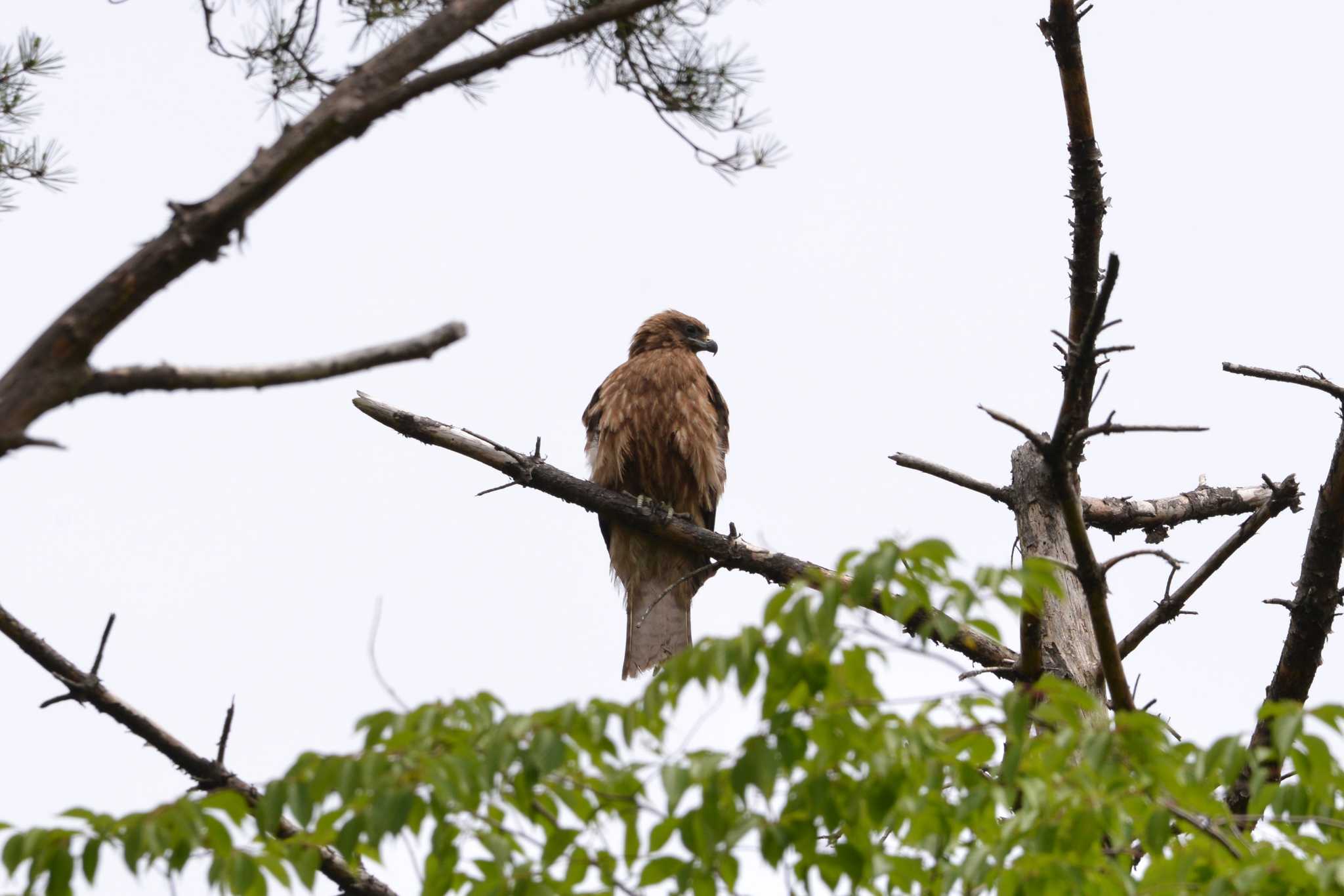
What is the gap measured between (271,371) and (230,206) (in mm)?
341

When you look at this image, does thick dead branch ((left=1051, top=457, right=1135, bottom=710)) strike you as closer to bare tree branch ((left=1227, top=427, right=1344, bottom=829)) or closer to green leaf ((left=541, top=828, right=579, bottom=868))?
bare tree branch ((left=1227, top=427, right=1344, bottom=829))

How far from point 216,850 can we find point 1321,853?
1686mm

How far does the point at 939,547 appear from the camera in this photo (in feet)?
7.13

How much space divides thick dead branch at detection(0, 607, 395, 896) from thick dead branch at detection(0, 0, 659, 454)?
1.06 metres

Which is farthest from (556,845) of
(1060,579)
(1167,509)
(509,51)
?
(1167,509)

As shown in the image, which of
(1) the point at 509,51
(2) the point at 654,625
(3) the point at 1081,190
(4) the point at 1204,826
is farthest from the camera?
(2) the point at 654,625

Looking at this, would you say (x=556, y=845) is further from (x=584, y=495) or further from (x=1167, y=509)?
(x=1167, y=509)

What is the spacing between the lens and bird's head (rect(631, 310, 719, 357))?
708cm

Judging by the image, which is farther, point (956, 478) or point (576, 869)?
point (956, 478)

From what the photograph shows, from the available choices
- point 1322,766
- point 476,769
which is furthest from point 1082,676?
point 476,769

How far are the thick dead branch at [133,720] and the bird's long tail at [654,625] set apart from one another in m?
3.45

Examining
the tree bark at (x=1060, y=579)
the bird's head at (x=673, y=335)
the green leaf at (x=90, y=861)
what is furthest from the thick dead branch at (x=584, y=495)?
the green leaf at (x=90, y=861)

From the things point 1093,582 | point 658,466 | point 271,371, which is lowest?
point 271,371

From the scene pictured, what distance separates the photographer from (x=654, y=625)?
6523 mm
